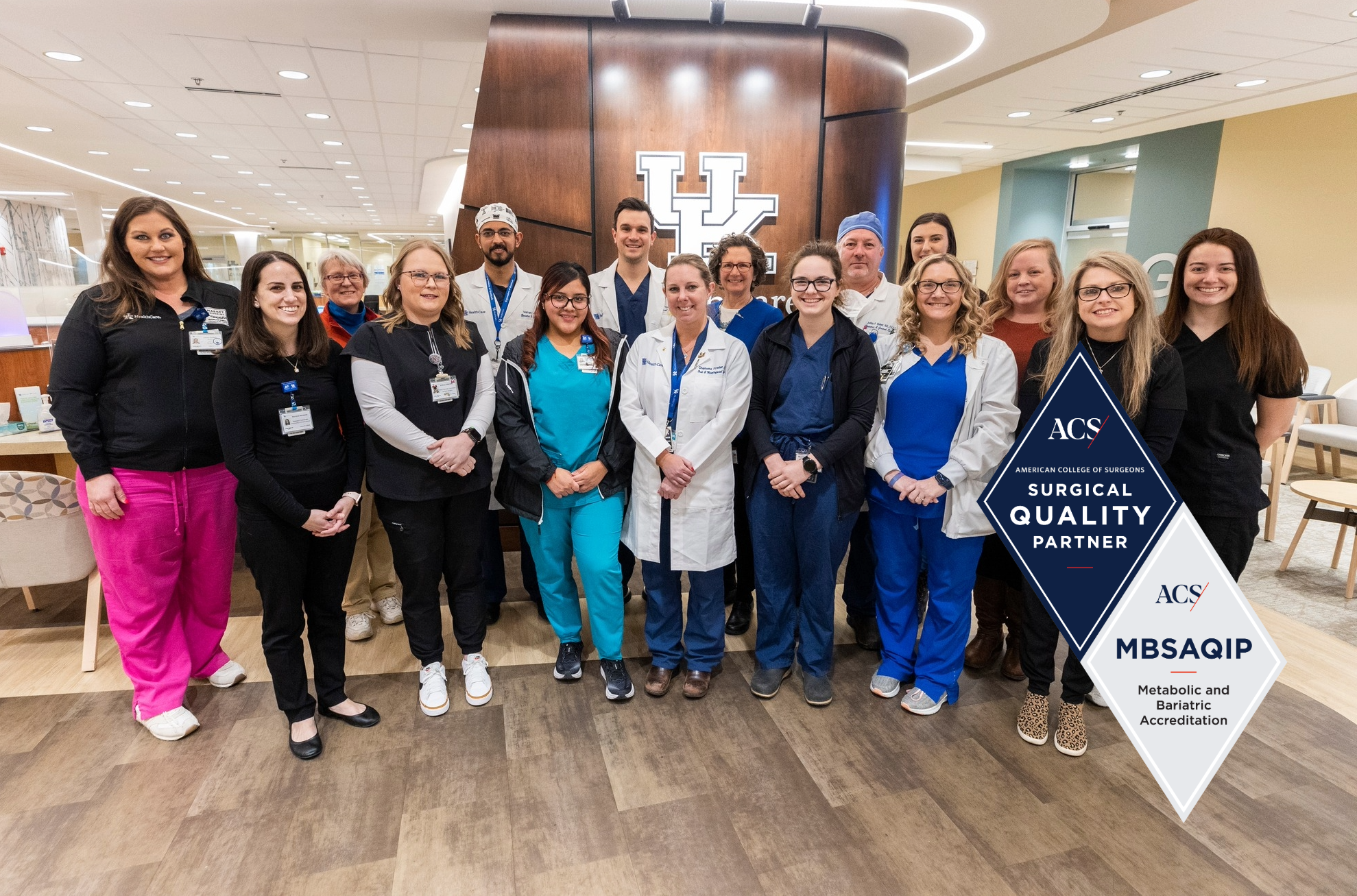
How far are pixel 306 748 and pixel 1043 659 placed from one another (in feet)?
8.17

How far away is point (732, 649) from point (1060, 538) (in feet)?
5.08

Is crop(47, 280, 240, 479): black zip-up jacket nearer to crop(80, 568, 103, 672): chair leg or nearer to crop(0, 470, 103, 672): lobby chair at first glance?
crop(0, 470, 103, 672): lobby chair

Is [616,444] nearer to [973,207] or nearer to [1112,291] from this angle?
[1112,291]

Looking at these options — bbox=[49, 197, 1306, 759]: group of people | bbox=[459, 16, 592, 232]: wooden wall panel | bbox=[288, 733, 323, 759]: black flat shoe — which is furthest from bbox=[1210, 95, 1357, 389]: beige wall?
bbox=[288, 733, 323, 759]: black flat shoe

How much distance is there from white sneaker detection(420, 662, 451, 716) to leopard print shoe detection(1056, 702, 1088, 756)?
7.03 feet

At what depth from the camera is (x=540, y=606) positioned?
333cm

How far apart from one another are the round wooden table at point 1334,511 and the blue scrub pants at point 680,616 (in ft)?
11.6

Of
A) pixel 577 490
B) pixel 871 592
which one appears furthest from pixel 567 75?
pixel 871 592

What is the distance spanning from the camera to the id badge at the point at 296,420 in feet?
6.91

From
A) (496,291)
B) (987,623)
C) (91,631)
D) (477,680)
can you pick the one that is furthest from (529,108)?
(987,623)

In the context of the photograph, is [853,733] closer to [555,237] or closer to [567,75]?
[555,237]

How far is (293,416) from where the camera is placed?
6.97ft

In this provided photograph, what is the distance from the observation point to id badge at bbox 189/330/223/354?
225cm

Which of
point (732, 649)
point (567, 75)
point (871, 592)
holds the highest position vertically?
point (567, 75)
